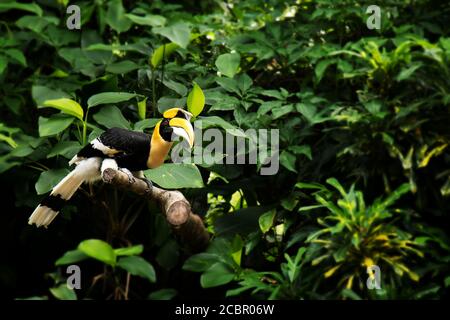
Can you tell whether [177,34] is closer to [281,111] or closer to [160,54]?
[160,54]

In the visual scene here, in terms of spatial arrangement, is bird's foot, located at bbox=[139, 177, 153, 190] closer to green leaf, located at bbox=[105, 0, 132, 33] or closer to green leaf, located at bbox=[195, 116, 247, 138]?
green leaf, located at bbox=[195, 116, 247, 138]

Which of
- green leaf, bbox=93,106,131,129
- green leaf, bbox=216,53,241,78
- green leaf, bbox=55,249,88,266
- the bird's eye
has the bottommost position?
green leaf, bbox=55,249,88,266

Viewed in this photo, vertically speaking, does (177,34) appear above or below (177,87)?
above

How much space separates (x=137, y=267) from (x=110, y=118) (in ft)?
1.34

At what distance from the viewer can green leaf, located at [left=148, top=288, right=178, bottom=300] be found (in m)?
2.04

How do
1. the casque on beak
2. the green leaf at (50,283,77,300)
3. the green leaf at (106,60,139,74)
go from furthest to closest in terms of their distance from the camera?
the green leaf at (106,60,139,74) < the green leaf at (50,283,77,300) < the casque on beak

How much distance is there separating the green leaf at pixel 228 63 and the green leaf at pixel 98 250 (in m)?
0.62

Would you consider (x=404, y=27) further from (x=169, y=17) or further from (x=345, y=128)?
(x=169, y=17)

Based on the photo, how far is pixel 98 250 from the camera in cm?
175

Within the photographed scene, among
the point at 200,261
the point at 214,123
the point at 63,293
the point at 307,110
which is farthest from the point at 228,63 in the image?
the point at 63,293

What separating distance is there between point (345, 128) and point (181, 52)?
57cm

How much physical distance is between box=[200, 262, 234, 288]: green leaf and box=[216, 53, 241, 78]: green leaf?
558mm

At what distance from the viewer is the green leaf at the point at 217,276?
191 cm

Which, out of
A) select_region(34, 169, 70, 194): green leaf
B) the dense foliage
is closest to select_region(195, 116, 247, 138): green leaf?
the dense foliage
